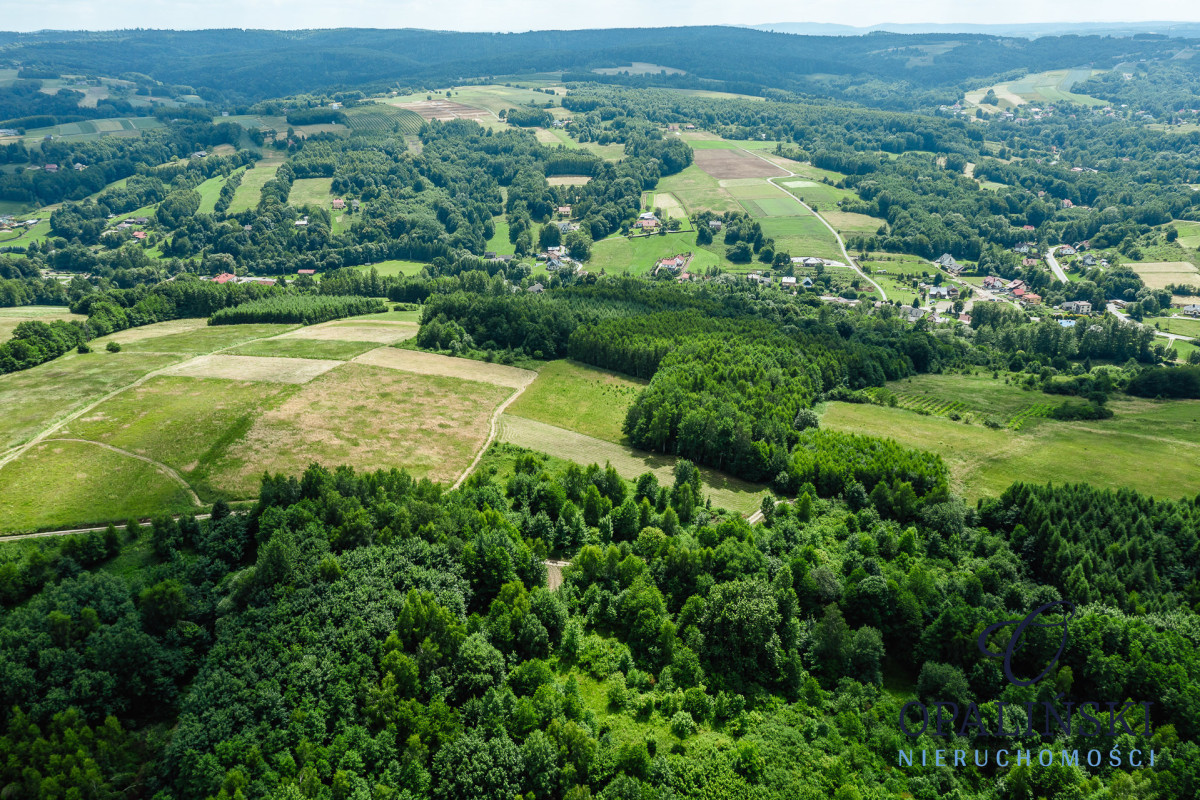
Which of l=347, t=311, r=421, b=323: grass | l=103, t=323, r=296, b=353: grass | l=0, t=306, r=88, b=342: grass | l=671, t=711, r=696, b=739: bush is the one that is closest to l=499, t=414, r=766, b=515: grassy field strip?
l=671, t=711, r=696, b=739: bush

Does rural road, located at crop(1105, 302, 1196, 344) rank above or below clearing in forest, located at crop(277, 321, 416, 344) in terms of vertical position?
below

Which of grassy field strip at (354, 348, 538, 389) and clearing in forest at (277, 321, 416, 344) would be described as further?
clearing in forest at (277, 321, 416, 344)

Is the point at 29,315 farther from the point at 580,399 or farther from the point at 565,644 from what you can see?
the point at 565,644

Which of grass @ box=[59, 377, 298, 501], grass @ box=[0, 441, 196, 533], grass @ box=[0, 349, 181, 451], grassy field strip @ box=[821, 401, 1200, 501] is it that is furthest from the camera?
grass @ box=[0, 349, 181, 451]

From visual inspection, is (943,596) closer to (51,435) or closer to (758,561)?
(758,561)

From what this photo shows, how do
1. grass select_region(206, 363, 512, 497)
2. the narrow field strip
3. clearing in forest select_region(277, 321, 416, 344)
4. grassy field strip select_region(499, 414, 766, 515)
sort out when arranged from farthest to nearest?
clearing in forest select_region(277, 321, 416, 344) → the narrow field strip → grass select_region(206, 363, 512, 497) → grassy field strip select_region(499, 414, 766, 515)

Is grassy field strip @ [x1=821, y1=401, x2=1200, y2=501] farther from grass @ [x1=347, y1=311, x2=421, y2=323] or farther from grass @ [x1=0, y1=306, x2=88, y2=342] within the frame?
grass @ [x1=0, y1=306, x2=88, y2=342]

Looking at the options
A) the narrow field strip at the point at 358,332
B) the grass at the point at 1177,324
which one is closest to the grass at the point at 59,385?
the narrow field strip at the point at 358,332
